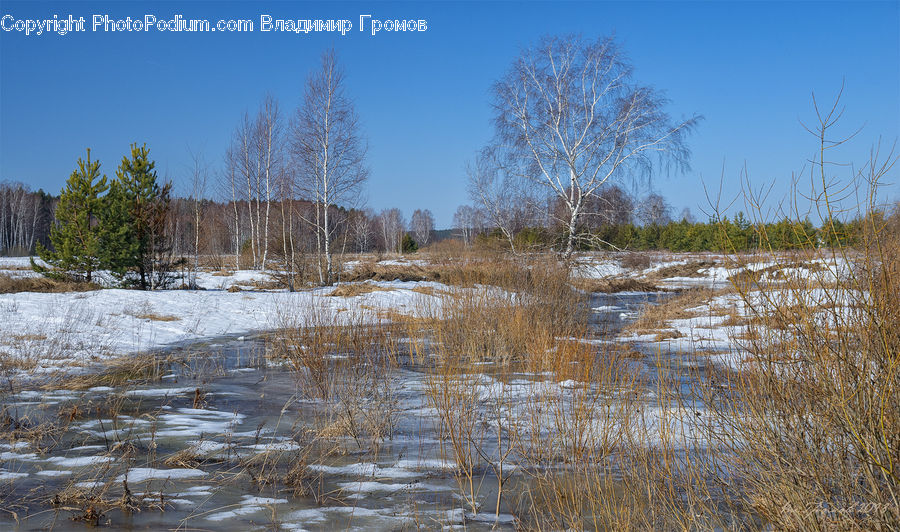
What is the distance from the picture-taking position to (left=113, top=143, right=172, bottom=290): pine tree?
50.2ft

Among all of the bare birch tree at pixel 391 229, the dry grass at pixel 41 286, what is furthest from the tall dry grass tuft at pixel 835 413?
the bare birch tree at pixel 391 229

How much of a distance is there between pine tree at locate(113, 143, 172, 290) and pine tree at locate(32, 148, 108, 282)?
69cm

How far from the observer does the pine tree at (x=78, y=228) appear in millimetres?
14430

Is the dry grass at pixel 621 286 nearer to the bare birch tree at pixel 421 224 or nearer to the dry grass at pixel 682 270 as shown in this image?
the dry grass at pixel 682 270

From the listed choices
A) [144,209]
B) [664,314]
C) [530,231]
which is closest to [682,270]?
[530,231]

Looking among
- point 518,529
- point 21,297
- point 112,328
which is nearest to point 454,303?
point 518,529

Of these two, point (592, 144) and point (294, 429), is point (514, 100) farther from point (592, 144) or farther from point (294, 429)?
point (294, 429)

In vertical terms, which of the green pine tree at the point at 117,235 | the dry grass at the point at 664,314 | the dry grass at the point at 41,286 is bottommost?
the dry grass at the point at 664,314

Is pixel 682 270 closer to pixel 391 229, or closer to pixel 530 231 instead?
pixel 530 231

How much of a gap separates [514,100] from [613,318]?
7094mm

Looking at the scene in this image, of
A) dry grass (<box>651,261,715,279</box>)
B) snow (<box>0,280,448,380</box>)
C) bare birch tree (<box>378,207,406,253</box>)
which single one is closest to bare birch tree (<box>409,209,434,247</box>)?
bare birch tree (<box>378,207,406,253</box>)

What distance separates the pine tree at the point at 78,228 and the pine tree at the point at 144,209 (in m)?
0.69

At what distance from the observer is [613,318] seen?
1202 cm

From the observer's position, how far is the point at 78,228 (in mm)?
14492
